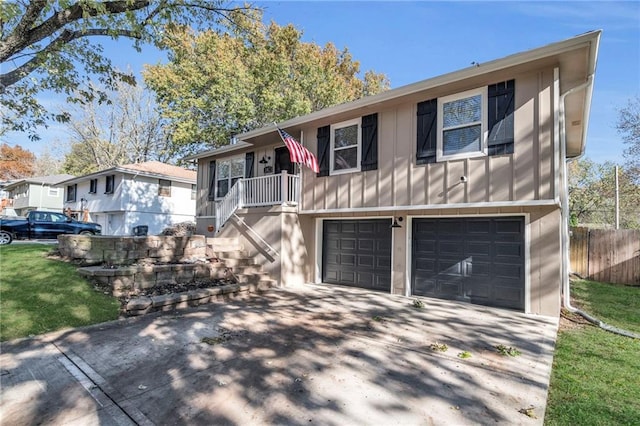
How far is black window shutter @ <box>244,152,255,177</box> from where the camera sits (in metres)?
11.7

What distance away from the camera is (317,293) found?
799 cm

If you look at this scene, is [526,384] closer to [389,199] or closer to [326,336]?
[326,336]

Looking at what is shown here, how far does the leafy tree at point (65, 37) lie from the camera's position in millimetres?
4957

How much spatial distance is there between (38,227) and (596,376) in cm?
1822

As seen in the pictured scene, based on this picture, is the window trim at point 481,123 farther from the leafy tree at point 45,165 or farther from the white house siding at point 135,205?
the leafy tree at point 45,165

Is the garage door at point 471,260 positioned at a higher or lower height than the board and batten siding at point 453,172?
lower

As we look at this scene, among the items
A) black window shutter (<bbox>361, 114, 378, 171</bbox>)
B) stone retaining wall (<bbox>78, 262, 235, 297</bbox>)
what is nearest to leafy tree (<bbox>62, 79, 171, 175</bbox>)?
stone retaining wall (<bbox>78, 262, 235, 297</bbox>)

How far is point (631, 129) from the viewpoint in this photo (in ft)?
51.0

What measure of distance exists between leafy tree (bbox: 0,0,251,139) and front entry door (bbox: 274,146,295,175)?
4.12m

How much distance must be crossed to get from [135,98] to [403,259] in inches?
1045

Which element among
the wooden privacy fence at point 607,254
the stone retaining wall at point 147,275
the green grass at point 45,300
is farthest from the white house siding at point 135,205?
the wooden privacy fence at point 607,254

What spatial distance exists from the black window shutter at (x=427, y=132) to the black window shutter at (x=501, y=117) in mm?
1063

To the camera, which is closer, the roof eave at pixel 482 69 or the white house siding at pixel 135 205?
the roof eave at pixel 482 69

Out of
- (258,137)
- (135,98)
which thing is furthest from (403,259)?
(135,98)
